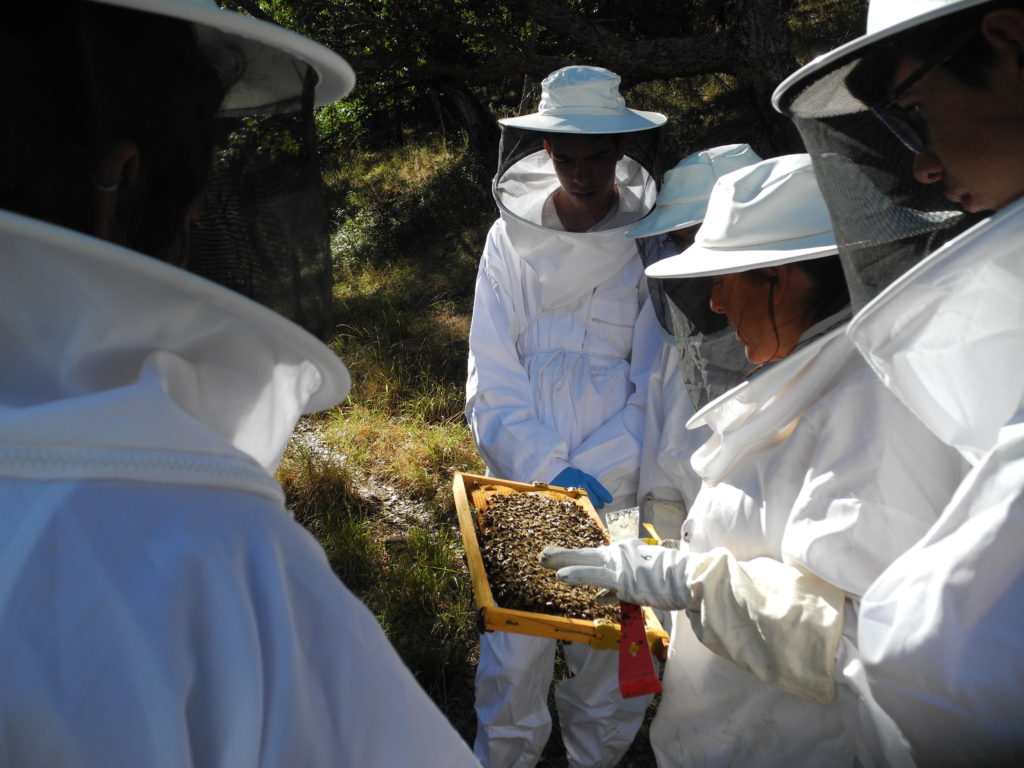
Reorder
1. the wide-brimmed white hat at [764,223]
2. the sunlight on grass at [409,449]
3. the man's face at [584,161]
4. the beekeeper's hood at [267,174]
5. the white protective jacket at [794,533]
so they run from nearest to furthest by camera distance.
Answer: the beekeeper's hood at [267,174]
the white protective jacket at [794,533]
the wide-brimmed white hat at [764,223]
the man's face at [584,161]
the sunlight on grass at [409,449]

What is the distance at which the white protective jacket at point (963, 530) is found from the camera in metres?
1.03

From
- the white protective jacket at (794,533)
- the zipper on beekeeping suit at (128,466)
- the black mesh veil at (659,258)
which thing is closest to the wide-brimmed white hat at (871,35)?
the white protective jacket at (794,533)

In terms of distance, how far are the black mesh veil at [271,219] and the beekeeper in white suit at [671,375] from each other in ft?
5.28

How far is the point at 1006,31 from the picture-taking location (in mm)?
1003

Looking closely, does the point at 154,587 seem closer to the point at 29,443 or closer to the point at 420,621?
the point at 29,443

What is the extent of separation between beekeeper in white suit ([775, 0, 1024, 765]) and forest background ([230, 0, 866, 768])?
2.16 meters

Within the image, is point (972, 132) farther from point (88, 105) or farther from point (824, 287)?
point (88, 105)

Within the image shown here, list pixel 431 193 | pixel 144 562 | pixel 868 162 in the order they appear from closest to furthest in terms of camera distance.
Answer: pixel 144 562, pixel 868 162, pixel 431 193

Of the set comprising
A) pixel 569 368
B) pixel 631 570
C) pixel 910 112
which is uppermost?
pixel 910 112

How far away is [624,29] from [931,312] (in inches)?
348

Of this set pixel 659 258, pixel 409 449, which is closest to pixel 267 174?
pixel 659 258

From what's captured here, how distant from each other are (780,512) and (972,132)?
856mm

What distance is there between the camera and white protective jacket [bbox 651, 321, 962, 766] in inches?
57.6

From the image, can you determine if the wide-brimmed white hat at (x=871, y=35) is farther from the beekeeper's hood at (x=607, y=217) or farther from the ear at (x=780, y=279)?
the beekeeper's hood at (x=607, y=217)
